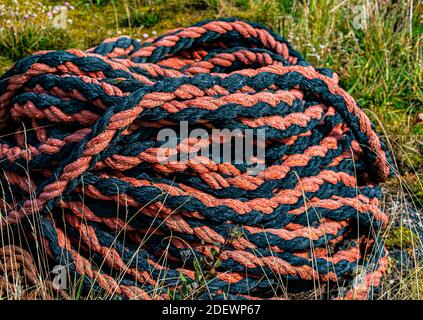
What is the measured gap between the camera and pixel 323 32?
434 cm

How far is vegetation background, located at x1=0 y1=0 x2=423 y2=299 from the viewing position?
13.0 feet

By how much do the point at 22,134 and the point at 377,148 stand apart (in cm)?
150

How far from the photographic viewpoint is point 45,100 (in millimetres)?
2547

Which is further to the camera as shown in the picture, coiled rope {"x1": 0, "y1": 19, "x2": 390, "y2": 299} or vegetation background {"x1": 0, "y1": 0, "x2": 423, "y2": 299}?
vegetation background {"x1": 0, "y1": 0, "x2": 423, "y2": 299}

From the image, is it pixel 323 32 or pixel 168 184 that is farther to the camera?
pixel 323 32

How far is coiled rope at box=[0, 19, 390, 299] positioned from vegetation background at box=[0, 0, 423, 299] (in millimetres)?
938

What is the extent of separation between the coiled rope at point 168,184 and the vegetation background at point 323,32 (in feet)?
3.08

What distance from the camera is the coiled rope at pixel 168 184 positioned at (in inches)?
96.2

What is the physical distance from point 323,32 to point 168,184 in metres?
2.26

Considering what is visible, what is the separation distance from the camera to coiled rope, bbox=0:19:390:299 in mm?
2443

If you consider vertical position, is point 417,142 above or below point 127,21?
below

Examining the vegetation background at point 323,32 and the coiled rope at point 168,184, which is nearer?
the coiled rope at point 168,184
